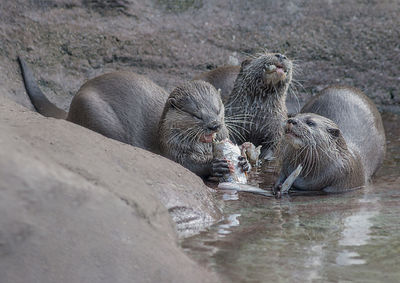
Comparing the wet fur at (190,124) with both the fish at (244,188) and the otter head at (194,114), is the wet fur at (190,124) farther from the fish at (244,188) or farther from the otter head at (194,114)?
the fish at (244,188)

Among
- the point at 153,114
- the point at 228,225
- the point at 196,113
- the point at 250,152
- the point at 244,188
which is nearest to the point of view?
the point at 228,225

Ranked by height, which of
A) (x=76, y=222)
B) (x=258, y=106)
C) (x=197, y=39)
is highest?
(x=76, y=222)

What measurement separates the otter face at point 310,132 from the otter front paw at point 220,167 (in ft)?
1.20

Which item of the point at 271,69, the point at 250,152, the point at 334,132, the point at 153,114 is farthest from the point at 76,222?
the point at 271,69

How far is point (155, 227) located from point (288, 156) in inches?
80.9

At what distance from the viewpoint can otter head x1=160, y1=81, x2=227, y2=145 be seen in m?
4.09

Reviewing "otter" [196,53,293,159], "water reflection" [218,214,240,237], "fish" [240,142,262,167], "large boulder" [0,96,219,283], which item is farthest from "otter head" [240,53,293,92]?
"large boulder" [0,96,219,283]

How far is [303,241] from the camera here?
2.51m

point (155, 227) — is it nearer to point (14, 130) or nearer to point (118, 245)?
point (118, 245)

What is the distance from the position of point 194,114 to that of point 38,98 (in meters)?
1.57

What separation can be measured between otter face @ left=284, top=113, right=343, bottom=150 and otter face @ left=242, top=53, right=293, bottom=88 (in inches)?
40.6

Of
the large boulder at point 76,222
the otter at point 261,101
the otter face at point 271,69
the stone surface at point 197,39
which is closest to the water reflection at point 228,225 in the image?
the large boulder at point 76,222

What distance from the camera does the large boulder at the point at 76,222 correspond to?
1821mm

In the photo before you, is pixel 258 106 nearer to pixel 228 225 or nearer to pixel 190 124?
pixel 190 124
